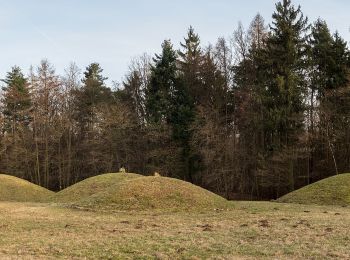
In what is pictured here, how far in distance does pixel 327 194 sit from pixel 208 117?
17.3 metres

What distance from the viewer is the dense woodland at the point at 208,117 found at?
32594 millimetres

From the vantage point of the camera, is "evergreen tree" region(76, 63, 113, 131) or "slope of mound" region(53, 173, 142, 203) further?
"evergreen tree" region(76, 63, 113, 131)

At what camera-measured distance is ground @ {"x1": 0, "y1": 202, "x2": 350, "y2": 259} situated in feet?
26.9

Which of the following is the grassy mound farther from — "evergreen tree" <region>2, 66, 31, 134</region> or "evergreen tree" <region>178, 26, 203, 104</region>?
"evergreen tree" <region>2, 66, 31, 134</region>

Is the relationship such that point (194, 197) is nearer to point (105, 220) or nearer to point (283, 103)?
point (105, 220)

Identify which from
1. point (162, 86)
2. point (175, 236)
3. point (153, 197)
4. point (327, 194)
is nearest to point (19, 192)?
point (153, 197)

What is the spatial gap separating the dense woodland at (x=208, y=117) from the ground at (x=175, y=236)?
18.2 metres

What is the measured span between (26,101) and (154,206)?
1287 inches

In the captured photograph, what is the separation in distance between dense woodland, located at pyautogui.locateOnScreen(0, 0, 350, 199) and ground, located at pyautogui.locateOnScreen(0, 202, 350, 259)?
18.2m

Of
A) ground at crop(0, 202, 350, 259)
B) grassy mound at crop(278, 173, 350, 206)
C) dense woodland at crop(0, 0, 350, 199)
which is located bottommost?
ground at crop(0, 202, 350, 259)

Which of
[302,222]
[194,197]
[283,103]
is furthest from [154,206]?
[283,103]

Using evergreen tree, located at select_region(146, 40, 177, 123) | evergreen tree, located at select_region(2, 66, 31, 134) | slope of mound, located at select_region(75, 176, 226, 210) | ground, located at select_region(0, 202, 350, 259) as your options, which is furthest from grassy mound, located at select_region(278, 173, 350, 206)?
evergreen tree, located at select_region(2, 66, 31, 134)

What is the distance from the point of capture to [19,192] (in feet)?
94.3

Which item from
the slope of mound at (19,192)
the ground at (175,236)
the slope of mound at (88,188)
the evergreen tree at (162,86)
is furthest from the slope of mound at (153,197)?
the evergreen tree at (162,86)
